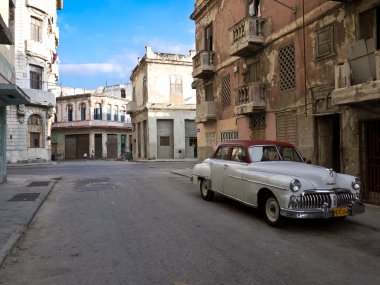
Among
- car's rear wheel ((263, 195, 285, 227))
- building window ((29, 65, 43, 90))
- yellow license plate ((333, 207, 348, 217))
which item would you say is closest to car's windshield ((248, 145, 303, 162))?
car's rear wheel ((263, 195, 285, 227))

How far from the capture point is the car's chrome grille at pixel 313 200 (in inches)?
253

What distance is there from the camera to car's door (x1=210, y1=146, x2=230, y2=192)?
923 centimetres

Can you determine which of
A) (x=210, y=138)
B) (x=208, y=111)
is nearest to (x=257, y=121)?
(x=208, y=111)

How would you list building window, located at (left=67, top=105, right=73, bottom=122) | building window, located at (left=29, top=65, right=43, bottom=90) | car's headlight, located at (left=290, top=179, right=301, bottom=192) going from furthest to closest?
1. building window, located at (left=67, top=105, right=73, bottom=122)
2. building window, located at (left=29, top=65, right=43, bottom=90)
3. car's headlight, located at (left=290, top=179, right=301, bottom=192)

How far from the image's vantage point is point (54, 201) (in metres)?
10.6

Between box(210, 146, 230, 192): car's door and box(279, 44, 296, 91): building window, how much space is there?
4827 mm

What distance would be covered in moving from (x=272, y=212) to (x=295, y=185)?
87 cm

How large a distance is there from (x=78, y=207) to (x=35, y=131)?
93.3 feet

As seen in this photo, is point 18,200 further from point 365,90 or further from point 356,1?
point 356,1

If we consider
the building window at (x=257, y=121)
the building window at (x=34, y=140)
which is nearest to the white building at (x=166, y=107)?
the building window at (x=34, y=140)

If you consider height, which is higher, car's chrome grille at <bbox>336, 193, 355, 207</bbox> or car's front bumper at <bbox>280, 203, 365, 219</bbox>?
car's chrome grille at <bbox>336, 193, 355, 207</bbox>

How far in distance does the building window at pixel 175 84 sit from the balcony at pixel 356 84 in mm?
30062

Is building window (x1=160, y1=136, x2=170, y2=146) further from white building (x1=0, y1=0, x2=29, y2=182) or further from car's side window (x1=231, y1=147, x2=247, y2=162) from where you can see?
car's side window (x1=231, y1=147, x2=247, y2=162)

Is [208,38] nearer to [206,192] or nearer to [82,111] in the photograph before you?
[206,192]
